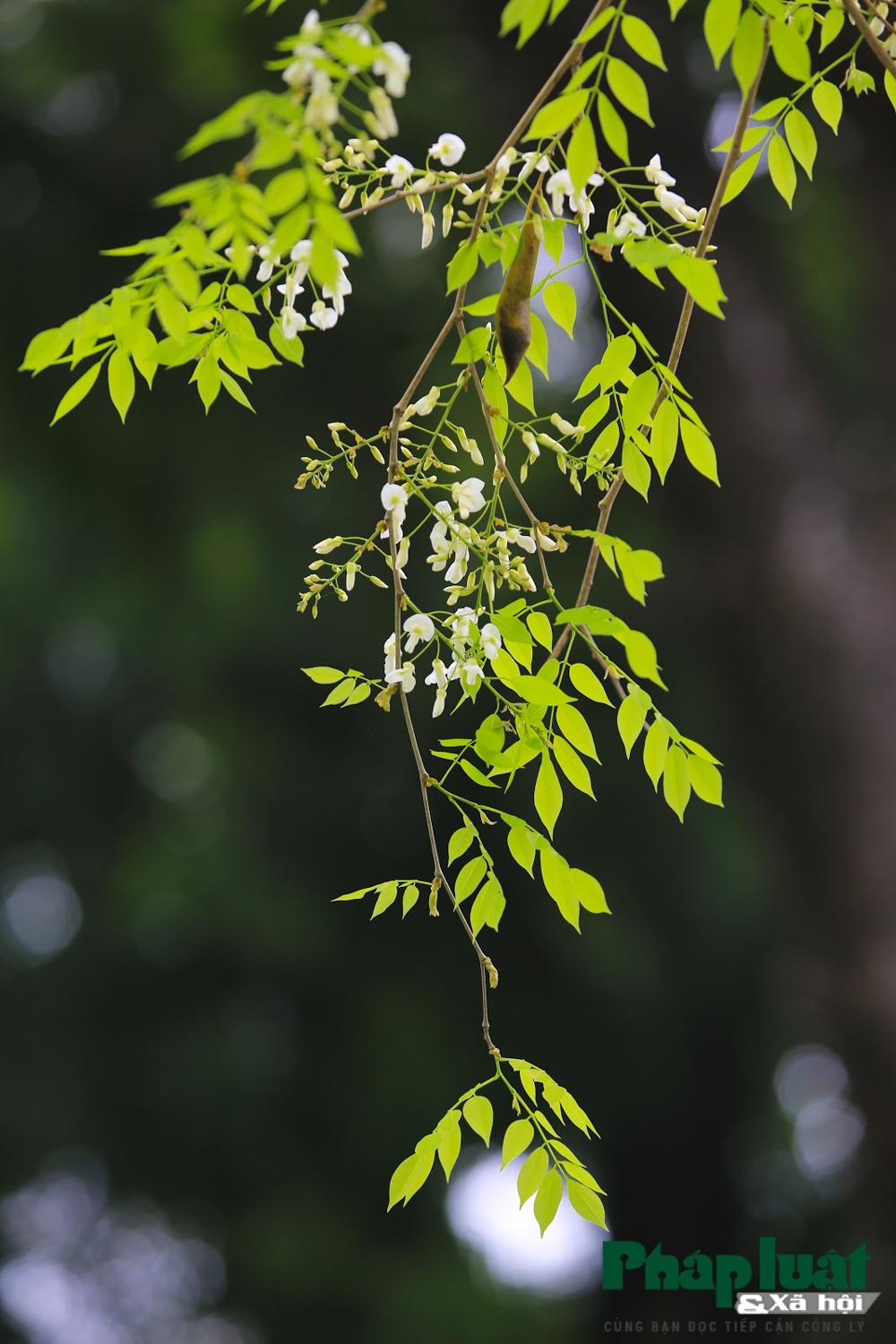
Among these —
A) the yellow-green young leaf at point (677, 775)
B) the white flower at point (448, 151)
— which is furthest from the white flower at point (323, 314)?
the yellow-green young leaf at point (677, 775)

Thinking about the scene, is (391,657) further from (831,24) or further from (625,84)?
(831,24)

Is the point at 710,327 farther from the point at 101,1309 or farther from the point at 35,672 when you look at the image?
the point at 101,1309

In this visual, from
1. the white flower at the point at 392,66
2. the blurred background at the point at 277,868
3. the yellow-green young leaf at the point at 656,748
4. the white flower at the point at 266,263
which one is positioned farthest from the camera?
the blurred background at the point at 277,868

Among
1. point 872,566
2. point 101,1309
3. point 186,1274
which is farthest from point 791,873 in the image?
point 101,1309

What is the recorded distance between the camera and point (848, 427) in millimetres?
2973

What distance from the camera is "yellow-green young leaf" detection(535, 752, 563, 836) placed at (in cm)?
80

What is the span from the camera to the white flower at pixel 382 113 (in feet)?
1.95

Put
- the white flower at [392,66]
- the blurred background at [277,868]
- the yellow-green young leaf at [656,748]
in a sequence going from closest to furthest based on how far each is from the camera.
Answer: the white flower at [392,66]
the yellow-green young leaf at [656,748]
the blurred background at [277,868]

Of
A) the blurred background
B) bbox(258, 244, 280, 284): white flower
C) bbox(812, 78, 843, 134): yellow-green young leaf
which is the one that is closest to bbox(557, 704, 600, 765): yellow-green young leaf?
bbox(258, 244, 280, 284): white flower

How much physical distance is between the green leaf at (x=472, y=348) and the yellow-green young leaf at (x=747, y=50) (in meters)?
0.21

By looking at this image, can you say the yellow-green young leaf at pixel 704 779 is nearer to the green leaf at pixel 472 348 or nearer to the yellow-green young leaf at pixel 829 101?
the green leaf at pixel 472 348

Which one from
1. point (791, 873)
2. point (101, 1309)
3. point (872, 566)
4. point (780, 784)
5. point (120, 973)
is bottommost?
point (101, 1309)

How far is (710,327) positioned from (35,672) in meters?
1.95

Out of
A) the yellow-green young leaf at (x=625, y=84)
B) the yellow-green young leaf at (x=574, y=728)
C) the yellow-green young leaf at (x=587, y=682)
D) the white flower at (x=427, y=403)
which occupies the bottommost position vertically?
the yellow-green young leaf at (x=574, y=728)
